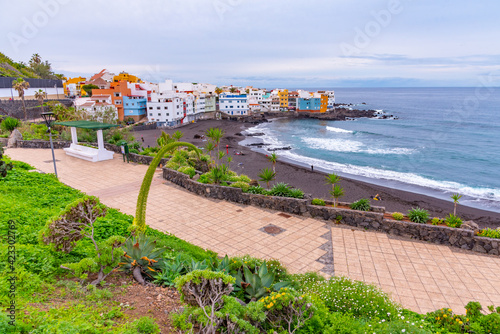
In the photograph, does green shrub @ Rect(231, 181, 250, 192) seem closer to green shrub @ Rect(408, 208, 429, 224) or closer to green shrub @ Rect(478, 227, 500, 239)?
green shrub @ Rect(408, 208, 429, 224)

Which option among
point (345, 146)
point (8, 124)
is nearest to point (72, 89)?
point (8, 124)

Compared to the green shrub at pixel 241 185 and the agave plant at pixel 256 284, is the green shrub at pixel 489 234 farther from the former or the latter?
the green shrub at pixel 241 185

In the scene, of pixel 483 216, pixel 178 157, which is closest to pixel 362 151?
pixel 483 216

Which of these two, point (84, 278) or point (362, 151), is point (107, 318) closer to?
point (84, 278)

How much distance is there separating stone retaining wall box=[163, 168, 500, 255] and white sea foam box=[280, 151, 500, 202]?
2061 cm

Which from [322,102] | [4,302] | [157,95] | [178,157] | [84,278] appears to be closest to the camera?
[4,302]

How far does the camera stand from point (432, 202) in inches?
991

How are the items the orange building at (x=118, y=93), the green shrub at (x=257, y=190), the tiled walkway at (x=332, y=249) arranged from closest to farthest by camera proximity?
the tiled walkway at (x=332, y=249)
the green shrub at (x=257, y=190)
the orange building at (x=118, y=93)

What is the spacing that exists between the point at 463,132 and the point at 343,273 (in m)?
65.8

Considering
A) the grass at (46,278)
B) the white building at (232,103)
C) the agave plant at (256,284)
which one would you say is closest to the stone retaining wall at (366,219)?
the grass at (46,278)

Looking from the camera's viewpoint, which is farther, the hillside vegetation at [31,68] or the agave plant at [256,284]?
the hillside vegetation at [31,68]

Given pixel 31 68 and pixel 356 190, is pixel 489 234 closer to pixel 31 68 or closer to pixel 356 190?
pixel 356 190

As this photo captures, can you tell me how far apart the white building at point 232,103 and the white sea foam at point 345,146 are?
115 ft

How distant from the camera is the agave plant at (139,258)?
661cm
